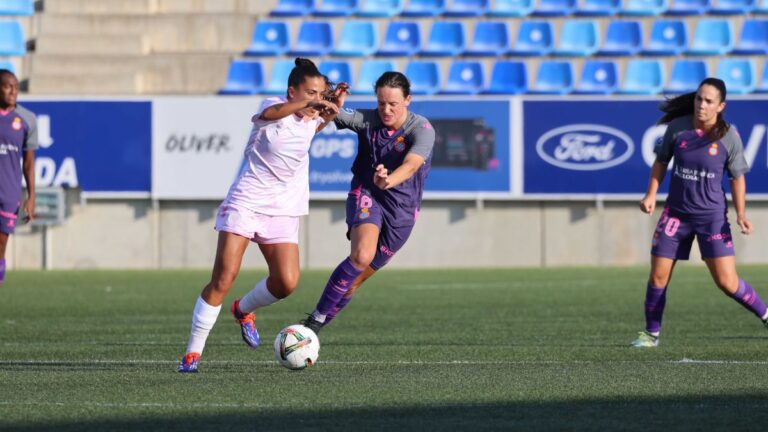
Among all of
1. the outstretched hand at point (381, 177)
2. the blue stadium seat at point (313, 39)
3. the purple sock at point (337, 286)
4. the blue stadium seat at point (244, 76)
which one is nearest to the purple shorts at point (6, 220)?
the purple sock at point (337, 286)

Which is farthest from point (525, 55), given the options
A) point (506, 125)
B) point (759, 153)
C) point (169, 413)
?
point (169, 413)

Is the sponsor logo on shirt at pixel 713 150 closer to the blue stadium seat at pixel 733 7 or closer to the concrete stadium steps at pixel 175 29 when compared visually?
the blue stadium seat at pixel 733 7

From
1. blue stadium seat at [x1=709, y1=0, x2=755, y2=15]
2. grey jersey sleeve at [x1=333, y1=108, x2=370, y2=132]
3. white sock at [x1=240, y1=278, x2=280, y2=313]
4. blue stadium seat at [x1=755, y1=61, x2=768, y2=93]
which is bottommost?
white sock at [x1=240, y1=278, x2=280, y2=313]

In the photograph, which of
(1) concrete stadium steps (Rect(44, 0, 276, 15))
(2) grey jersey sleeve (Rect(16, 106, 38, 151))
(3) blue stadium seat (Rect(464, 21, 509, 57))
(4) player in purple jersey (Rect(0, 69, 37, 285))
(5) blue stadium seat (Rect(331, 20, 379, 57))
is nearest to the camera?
(4) player in purple jersey (Rect(0, 69, 37, 285))

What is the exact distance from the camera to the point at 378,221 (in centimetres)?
949

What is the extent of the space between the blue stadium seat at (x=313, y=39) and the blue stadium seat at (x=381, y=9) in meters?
0.85

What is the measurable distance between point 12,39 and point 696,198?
18155 mm

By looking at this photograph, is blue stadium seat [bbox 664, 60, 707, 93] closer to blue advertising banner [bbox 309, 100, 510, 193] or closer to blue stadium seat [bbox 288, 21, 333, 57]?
blue advertising banner [bbox 309, 100, 510, 193]

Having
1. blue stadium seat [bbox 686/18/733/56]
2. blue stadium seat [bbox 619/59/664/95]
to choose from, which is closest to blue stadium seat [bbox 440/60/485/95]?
blue stadium seat [bbox 619/59/664/95]

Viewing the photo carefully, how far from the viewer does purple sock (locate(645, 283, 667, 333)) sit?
1062cm

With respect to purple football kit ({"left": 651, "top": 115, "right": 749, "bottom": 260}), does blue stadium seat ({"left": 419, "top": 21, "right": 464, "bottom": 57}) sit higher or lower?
higher

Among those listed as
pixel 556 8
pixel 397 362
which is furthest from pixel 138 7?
pixel 397 362

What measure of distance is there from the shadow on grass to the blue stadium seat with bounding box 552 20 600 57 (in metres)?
18.7

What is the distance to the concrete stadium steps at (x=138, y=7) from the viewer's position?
26.4 meters
